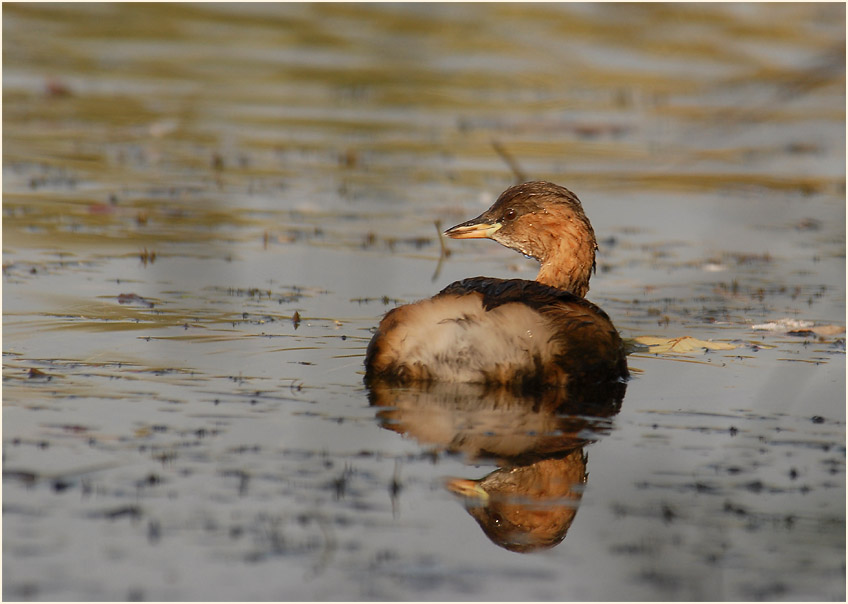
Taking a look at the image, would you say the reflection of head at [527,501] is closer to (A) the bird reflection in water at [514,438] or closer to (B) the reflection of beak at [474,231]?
(A) the bird reflection in water at [514,438]

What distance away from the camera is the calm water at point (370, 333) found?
3768 millimetres

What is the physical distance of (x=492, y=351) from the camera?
5.53 metres

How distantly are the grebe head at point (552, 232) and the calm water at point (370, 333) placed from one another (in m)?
0.48

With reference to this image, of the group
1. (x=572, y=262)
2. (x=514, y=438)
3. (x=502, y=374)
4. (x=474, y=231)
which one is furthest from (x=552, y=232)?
(x=514, y=438)

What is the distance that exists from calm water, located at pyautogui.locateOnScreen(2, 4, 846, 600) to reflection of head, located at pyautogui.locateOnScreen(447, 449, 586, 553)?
4 centimetres

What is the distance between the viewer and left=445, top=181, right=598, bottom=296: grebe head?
7035 millimetres

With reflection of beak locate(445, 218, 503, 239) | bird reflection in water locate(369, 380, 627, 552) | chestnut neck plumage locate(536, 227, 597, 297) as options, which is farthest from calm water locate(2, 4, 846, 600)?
reflection of beak locate(445, 218, 503, 239)

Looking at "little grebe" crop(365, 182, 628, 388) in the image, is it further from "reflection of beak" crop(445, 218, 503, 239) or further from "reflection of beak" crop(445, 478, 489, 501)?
"reflection of beak" crop(445, 218, 503, 239)

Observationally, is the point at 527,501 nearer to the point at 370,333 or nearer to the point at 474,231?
the point at 370,333

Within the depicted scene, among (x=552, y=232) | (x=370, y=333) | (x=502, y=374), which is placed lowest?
(x=502, y=374)

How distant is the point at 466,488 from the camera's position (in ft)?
14.6

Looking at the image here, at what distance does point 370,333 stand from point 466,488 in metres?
2.52

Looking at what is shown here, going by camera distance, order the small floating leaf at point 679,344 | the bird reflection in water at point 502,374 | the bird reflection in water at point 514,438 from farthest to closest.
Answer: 1. the small floating leaf at point 679,344
2. the bird reflection in water at point 502,374
3. the bird reflection in water at point 514,438

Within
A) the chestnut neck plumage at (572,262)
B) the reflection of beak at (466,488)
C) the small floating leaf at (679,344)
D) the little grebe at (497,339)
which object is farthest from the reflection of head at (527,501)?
the chestnut neck plumage at (572,262)
